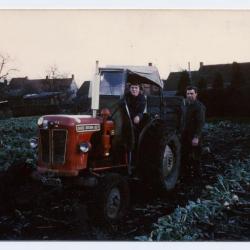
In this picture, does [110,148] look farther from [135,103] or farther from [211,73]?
[211,73]

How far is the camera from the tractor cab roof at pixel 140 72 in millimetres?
3869

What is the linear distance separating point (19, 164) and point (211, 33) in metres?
2.24

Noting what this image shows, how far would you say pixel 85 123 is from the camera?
3.32 m

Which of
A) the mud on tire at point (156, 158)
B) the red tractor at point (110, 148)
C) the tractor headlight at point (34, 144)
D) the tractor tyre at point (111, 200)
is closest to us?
the tractor tyre at point (111, 200)

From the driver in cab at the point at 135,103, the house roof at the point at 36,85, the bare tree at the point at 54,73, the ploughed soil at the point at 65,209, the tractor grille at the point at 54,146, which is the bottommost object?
the ploughed soil at the point at 65,209

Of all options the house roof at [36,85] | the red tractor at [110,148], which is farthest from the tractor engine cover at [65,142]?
the house roof at [36,85]

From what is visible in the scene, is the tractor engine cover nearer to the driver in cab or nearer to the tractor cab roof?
the driver in cab

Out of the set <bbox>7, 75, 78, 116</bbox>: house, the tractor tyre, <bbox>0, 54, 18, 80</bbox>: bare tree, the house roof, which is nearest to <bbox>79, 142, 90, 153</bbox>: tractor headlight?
the tractor tyre

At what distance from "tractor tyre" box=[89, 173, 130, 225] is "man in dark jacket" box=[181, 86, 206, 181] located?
3.58 feet

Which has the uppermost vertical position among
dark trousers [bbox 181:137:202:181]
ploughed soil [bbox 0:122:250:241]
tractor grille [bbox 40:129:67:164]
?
tractor grille [bbox 40:129:67:164]

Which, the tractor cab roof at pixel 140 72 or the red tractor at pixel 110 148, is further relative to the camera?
the tractor cab roof at pixel 140 72

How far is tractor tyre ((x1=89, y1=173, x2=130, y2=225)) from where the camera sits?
303 cm

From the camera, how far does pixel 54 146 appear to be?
332cm

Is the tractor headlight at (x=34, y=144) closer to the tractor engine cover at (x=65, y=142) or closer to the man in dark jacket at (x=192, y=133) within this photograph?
the tractor engine cover at (x=65, y=142)
